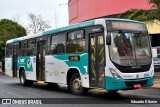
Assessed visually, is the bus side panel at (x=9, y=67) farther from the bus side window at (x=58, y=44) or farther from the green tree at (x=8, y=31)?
the green tree at (x=8, y=31)

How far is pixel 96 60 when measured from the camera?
14.0 m

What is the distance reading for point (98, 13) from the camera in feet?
136

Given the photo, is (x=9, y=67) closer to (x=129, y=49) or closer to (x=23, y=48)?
(x=23, y=48)

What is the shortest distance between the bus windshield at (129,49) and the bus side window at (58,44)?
3.73 meters

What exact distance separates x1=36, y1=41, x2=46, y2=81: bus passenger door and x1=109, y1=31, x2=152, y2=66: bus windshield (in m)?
6.12

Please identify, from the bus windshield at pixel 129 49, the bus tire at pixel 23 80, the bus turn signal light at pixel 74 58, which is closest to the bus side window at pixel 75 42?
the bus turn signal light at pixel 74 58

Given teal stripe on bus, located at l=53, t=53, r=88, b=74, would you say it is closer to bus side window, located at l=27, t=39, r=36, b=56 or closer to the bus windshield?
the bus windshield

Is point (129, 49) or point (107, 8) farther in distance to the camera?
point (107, 8)

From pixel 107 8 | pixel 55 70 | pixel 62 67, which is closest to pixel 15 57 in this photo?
pixel 55 70

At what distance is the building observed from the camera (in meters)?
35.5

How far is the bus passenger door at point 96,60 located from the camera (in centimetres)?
1359

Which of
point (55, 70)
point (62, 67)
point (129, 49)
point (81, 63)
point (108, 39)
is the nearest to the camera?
point (108, 39)

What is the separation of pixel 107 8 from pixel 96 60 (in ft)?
86.7

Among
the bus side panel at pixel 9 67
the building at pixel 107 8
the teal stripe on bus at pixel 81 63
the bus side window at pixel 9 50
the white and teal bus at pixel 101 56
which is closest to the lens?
the white and teal bus at pixel 101 56
